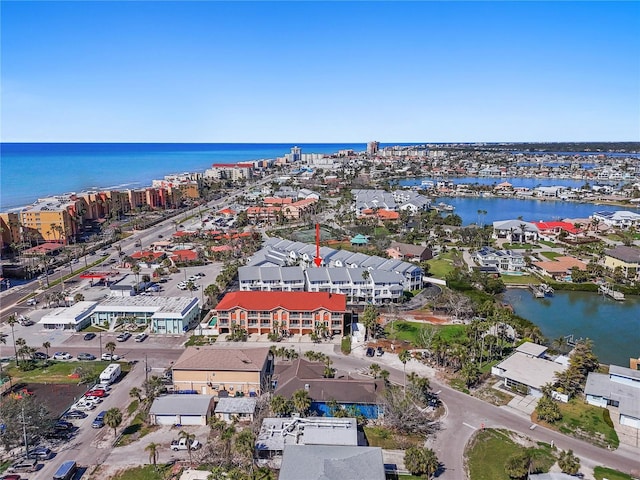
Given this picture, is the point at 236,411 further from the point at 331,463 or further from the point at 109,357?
the point at 109,357

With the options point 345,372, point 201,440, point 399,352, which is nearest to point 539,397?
point 399,352

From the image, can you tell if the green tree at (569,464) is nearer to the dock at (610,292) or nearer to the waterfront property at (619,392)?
the waterfront property at (619,392)

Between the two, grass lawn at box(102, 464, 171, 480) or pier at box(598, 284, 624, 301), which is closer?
grass lawn at box(102, 464, 171, 480)

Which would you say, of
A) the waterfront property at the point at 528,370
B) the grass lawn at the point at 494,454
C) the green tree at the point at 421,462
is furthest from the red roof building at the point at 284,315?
the green tree at the point at 421,462

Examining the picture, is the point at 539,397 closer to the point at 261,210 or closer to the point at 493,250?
the point at 493,250

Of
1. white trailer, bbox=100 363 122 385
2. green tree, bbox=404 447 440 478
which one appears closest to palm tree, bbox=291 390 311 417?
green tree, bbox=404 447 440 478

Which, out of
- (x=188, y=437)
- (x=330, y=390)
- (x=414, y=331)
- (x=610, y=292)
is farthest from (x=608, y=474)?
(x=610, y=292)

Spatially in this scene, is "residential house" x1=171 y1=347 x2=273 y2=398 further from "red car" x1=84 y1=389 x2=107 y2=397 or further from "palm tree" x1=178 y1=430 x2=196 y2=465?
"red car" x1=84 y1=389 x2=107 y2=397
